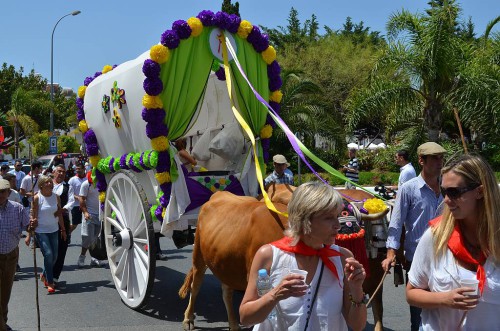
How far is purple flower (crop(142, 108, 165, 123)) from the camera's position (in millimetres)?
7219

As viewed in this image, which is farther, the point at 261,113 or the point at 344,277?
the point at 261,113

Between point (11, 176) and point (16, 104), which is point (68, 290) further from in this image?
point (16, 104)

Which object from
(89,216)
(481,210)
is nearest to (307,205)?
(481,210)

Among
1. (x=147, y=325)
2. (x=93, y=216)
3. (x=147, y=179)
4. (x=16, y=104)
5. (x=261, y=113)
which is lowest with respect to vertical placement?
(x=147, y=325)

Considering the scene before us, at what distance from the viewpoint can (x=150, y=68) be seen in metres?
7.11

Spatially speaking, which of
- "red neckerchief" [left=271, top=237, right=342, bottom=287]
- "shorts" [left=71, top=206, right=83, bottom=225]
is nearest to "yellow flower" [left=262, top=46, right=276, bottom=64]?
"red neckerchief" [left=271, top=237, right=342, bottom=287]

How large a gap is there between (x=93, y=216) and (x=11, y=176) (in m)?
2.46

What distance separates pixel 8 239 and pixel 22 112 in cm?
3912

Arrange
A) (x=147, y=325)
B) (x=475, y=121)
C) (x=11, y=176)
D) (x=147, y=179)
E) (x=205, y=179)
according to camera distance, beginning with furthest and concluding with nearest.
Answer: (x=475, y=121) < (x=11, y=176) < (x=147, y=179) < (x=205, y=179) < (x=147, y=325)

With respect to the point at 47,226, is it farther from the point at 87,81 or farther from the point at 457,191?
the point at 457,191

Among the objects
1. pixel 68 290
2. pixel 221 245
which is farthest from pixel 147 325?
pixel 68 290

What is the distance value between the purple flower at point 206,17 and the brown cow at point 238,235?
6.76ft

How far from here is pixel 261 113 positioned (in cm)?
788

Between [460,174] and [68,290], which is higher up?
[460,174]
